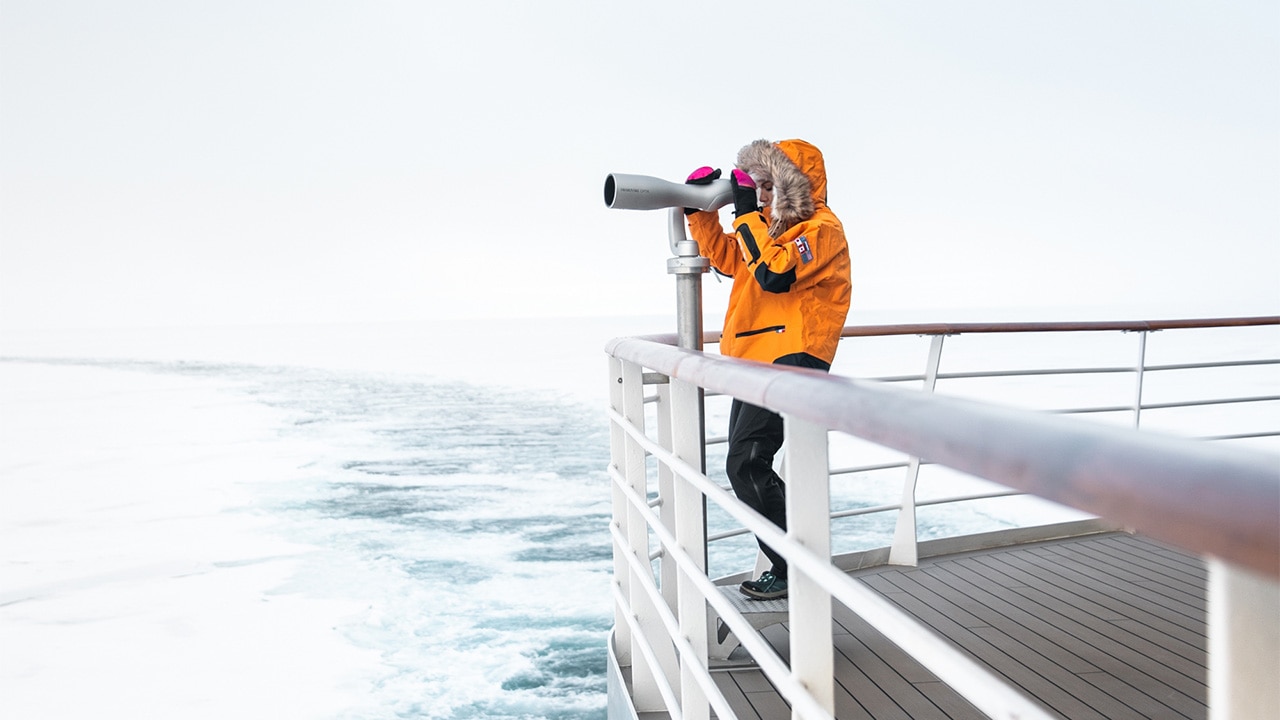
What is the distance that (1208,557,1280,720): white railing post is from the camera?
34cm

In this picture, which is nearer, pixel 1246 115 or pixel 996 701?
pixel 996 701

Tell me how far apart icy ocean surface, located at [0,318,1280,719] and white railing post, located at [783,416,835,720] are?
4330mm

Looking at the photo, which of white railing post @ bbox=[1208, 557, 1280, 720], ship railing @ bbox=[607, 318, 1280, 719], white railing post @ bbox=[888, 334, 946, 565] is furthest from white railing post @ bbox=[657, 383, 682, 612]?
white railing post @ bbox=[1208, 557, 1280, 720]

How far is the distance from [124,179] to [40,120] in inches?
126

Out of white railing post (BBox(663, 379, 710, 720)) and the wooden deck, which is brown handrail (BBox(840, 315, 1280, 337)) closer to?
the wooden deck

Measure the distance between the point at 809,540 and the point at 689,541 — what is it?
0.52m

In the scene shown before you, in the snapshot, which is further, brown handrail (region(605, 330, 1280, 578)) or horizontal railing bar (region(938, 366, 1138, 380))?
horizontal railing bar (region(938, 366, 1138, 380))

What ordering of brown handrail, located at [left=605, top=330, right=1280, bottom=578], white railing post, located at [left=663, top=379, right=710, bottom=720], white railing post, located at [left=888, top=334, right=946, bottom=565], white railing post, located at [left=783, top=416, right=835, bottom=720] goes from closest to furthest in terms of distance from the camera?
brown handrail, located at [left=605, top=330, right=1280, bottom=578] < white railing post, located at [left=783, top=416, right=835, bottom=720] < white railing post, located at [left=663, top=379, right=710, bottom=720] < white railing post, located at [left=888, top=334, right=946, bottom=565]

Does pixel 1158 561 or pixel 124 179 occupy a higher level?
pixel 124 179

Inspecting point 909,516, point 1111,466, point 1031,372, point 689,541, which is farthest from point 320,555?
point 1111,466

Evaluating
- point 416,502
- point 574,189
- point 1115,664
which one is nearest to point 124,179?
point 574,189

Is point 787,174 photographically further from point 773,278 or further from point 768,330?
point 768,330

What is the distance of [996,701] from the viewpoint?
18.7 inches

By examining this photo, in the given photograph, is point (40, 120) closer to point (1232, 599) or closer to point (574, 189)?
point (574, 189)
